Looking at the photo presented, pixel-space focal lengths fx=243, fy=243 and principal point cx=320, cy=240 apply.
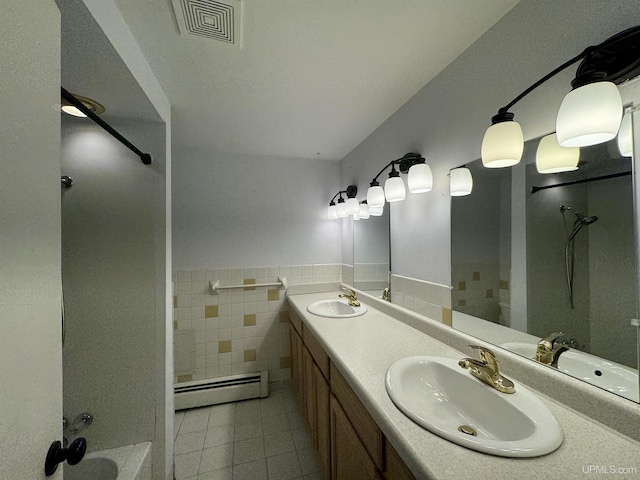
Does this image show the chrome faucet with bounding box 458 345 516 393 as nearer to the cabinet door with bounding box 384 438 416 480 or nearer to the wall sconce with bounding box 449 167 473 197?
the cabinet door with bounding box 384 438 416 480

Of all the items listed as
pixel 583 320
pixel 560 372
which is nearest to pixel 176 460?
pixel 560 372

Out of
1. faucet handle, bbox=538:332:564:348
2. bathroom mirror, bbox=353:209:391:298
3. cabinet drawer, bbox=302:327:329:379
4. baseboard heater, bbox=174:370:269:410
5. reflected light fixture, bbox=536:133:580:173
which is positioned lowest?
baseboard heater, bbox=174:370:269:410

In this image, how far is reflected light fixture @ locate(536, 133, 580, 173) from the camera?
0.76 m

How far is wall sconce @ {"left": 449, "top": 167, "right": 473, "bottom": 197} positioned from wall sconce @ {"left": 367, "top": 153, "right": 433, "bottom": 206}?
0.13 meters

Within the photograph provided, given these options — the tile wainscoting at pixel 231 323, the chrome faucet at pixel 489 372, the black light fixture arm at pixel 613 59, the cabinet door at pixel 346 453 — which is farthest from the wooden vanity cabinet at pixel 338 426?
the black light fixture arm at pixel 613 59

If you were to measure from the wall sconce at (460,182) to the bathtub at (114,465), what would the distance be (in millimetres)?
2022

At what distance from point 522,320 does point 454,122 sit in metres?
0.92

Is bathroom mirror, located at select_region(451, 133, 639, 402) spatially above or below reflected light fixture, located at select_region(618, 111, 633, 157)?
below

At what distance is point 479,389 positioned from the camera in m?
0.82

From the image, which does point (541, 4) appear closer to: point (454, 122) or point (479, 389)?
point (454, 122)

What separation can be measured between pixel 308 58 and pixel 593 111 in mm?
1054

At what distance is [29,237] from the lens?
0.46 m

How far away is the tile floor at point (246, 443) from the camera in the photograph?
1469 mm

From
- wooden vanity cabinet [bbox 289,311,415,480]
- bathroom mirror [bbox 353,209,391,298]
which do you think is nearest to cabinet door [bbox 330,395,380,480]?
wooden vanity cabinet [bbox 289,311,415,480]
